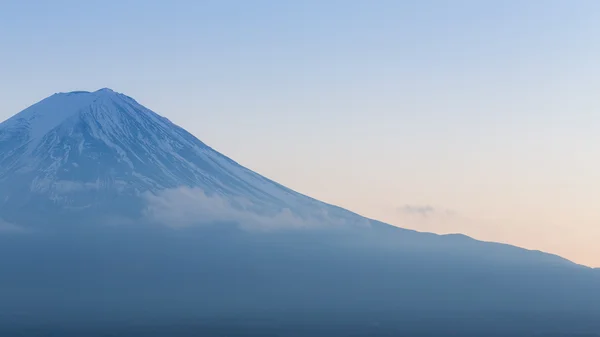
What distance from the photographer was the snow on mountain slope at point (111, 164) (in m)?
167

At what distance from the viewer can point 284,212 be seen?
17675cm

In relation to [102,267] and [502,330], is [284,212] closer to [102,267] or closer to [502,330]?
[102,267]

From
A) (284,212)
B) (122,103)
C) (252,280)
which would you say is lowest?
(252,280)

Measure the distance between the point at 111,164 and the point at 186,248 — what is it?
1883 cm

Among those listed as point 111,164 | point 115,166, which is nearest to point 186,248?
point 115,166

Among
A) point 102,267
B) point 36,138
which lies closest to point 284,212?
point 102,267

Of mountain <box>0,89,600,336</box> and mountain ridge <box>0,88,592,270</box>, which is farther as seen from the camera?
mountain ridge <box>0,88,592,270</box>

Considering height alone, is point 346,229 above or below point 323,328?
above

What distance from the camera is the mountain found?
154375 mm

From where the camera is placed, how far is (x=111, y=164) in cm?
16875

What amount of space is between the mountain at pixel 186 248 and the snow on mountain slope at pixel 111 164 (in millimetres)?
205

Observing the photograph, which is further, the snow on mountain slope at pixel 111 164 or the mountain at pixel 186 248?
the snow on mountain slope at pixel 111 164

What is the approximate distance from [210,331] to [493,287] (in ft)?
192

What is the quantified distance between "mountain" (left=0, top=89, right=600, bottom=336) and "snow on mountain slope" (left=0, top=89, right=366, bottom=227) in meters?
0.21
